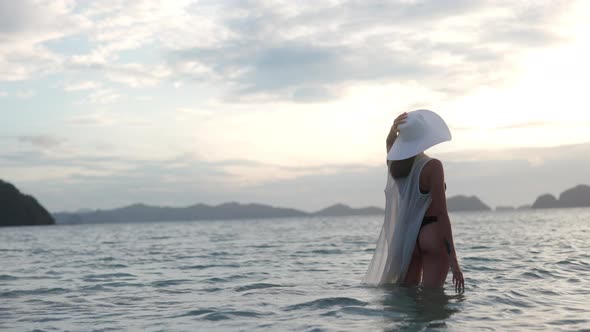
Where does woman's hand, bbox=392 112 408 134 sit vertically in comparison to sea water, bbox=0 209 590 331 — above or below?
above

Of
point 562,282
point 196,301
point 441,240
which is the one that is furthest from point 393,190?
point 562,282

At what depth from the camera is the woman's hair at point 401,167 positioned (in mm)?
6522

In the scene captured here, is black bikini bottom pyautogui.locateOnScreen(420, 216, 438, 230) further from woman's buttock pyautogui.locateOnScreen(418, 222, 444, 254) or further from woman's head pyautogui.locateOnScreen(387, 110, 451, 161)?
woman's head pyautogui.locateOnScreen(387, 110, 451, 161)

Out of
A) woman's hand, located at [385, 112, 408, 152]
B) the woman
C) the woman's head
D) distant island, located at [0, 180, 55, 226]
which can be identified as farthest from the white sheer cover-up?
distant island, located at [0, 180, 55, 226]

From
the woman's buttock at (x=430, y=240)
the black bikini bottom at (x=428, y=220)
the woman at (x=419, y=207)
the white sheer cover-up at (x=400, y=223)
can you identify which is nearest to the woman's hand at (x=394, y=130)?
the woman at (x=419, y=207)

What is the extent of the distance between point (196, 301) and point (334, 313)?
7.22 feet

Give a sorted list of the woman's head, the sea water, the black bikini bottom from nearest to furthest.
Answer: the sea water < the woman's head < the black bikini bottom

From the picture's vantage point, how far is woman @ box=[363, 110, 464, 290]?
20.7 ft

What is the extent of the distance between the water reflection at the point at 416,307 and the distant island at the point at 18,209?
463 ft

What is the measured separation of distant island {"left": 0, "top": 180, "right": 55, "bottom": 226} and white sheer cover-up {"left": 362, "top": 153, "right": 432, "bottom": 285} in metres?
141

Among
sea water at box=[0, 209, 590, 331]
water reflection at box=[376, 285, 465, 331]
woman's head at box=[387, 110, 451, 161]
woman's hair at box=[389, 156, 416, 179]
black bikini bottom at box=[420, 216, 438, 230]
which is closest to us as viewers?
water reflection at box=[376, 285, 465, 331]

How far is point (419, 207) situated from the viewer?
256 inches

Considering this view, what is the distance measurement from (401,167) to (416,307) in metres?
1.60

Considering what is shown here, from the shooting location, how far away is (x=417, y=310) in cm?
593
